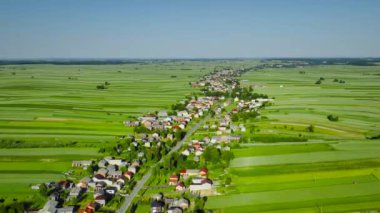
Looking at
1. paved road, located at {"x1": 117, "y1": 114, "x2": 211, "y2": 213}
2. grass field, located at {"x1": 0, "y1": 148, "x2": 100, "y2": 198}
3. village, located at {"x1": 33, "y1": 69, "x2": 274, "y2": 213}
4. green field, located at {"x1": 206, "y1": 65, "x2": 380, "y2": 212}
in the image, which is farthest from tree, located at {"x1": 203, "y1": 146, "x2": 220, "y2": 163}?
grass field, located at {"x1": 0, "y1": 148, "x2": 100, "y2": 198}

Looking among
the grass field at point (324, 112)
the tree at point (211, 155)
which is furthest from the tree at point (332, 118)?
the tree at point (211, 155)

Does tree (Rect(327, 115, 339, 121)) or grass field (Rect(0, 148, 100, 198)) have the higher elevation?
tree (Rect(327, 115, 339, 121))

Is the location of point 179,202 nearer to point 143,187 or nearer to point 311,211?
point 143,187

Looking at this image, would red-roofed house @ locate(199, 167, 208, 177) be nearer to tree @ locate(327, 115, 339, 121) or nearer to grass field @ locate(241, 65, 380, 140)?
grass field @ locate(241, 65, 380, 140)

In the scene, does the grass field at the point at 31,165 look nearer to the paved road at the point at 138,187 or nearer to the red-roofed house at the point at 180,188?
the paved road at the point at 138,187

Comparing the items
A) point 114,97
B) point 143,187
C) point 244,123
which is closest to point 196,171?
point 143,187

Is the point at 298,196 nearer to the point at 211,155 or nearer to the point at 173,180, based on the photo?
the point at 173,180

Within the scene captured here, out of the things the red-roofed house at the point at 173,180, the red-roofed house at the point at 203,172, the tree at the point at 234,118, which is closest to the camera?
the red-roofed house at the point at 173,180

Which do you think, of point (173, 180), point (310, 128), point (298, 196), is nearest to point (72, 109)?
point (173, 180)
